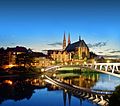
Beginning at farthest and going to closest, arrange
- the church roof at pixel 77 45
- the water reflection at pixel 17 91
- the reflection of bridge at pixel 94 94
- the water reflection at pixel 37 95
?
the church roof at pixel 77 45 < the water reflection at pixel 17 91 < the water reflection at pixel 37 95 < the reflection of bridge at pixel 94 94

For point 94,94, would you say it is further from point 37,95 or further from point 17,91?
point 17,91

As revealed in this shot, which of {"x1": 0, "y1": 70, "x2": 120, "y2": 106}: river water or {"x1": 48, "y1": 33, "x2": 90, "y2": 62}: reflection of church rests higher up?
{"x1": 48, "y1": 33, "x2": 90, "y2": 62}: reflection of church

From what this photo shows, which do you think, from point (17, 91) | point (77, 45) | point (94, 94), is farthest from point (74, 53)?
point (94, 94)

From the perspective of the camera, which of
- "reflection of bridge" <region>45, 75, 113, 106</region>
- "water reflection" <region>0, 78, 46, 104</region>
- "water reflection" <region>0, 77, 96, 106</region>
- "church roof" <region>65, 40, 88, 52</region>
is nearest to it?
"reflection of bridge" <region>45, 75, 113, 106</region>

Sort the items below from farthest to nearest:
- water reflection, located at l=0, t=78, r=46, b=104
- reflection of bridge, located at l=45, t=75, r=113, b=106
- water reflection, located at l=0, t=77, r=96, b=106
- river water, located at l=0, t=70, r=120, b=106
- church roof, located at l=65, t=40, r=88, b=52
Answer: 1. church roof, located at l=65, t=40, r=88, b=52
2. water reflection, located at l=0, t=78, r=46, b=104
3. water reflection, located at l=0, t=77, r=96, b=106
4. river water, located at l=0, t=70, r=120, b=106
5. reflection of bridge, located at l=45, t=75, r=113, b=106

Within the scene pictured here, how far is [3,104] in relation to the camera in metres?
26.0

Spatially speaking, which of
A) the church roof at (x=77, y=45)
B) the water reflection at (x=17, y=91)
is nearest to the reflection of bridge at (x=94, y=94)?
the water reflection at (x=17, y=91)

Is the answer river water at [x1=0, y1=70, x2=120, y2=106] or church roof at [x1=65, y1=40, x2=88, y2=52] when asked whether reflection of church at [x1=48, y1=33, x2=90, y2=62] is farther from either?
river water at [x1=0, y1=70, x2=120, y2=106]

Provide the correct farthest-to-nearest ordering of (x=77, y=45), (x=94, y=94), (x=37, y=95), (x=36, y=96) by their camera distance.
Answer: (x=77, y=45)
(x=37, y=95)
(x=36, y=96)
(x=94, y=94)

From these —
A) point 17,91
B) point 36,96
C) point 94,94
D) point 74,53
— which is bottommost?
point 36,96

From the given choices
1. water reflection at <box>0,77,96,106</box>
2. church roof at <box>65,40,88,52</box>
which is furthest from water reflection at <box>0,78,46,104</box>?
church roof at <box>65,40,88,52</box>

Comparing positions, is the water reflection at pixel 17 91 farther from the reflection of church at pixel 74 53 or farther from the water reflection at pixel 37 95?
the reflection of church at pixel 74 53

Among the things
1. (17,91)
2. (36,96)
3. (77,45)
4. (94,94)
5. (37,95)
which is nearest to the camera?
(94,94)

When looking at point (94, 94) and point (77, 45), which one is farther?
point (77, 45)
